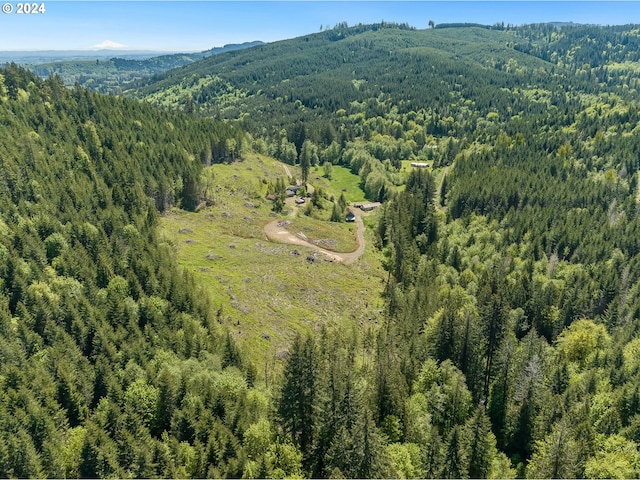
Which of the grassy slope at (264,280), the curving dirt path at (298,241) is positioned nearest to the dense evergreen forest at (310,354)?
the grassy slope at (264,280)

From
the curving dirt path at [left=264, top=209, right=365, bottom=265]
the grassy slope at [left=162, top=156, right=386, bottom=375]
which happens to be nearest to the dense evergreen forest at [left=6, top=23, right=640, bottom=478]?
the grassy slope at [left=162, top=156, right=386, bottom=375]

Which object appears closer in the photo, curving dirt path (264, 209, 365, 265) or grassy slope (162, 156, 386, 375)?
grassy slope (162, 156, 386, 375)

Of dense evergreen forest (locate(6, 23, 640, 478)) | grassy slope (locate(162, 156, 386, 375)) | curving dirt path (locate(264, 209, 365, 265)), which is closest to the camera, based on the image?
dense evergreen forest (locate(6, 23, 640, 478))

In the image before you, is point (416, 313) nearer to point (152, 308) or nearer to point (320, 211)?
point (152, 308)

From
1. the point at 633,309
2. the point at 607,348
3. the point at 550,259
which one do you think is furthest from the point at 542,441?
the point at 550,259

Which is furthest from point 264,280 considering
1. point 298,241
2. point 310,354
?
point 310,354

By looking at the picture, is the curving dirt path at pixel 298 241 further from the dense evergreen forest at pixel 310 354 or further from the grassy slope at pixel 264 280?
the dense evergreen forest at pixel 310 354

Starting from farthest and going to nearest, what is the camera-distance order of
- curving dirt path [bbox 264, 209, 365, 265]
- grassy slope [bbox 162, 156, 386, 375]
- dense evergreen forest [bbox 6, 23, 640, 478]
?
curving dirt path [bbox 264, 209, 365, 265], grassy slope [bbox 162, 156, 386, 375], dense evergreen forest [bbox 6, 23, 640, 478]

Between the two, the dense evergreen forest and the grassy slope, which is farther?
the grassy slope

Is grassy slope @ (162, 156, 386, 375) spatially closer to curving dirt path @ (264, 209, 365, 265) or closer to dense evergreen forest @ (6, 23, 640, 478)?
curving dirt path @ (264, 209, 365, 265)
